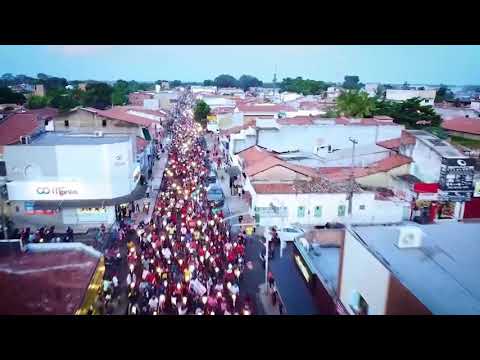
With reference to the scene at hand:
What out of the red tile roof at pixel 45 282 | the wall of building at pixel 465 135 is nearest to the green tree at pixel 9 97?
the red tile roof at pixel 45 282

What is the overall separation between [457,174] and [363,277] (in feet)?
31.3

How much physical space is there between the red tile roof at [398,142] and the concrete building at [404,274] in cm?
1001

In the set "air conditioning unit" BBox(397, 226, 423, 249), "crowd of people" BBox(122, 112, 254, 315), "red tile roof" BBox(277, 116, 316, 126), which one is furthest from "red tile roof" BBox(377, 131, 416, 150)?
"air conditioning unit" BBox(397, 226, 423, 249)

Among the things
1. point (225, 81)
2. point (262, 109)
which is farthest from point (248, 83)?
point (262, 109)

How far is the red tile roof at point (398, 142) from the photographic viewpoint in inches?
674

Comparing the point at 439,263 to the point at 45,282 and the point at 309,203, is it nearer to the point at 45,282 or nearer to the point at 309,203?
the point at 45,282

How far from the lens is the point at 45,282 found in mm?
7305

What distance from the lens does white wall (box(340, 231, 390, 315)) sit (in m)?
6.04

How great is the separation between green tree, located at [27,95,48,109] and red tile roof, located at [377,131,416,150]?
1177 inches

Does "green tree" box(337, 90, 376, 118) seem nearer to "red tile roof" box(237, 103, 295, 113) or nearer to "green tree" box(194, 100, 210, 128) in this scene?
"red tile roof" box(237, 103, 295, 113)

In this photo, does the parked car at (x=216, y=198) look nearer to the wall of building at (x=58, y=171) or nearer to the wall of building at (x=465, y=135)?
the wall of building at (x=58, y=171)
